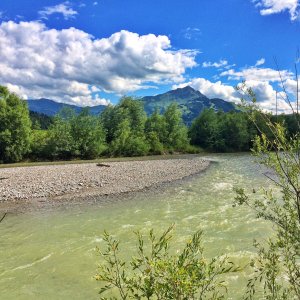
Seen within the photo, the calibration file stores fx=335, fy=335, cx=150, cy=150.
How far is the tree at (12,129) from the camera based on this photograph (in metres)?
61.2

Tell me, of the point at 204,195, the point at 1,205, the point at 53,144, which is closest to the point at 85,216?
the point at 1,205

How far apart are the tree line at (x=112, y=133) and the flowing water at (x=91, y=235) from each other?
25.0 metres

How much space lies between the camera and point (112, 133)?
272 ft

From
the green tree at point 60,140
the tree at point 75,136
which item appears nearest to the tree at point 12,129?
the green tree at point 60,140

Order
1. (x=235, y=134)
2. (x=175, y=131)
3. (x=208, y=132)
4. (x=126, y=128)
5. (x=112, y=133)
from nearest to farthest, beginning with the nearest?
1. (x=112, y=133)
2. (x=126, y=128)
3. (x=175, y=131)
4. (x=235, y=134)
5. (x=208, y=132)

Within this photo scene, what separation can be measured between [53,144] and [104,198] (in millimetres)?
45010

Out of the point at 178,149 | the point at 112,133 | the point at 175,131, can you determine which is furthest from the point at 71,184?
the point at 175,131

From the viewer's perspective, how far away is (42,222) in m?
19.7

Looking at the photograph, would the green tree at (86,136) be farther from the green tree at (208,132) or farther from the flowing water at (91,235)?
the flowing water at (91,235)

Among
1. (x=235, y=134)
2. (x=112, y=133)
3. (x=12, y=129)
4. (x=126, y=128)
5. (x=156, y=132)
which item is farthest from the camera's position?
(x=235, y=134)

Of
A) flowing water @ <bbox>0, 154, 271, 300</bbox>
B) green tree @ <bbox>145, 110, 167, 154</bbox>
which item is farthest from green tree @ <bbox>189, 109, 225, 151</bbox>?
flowing water @ <bbox>0, 154, 271, 300</bbox>

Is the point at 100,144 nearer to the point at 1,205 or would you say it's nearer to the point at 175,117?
the point at 175,117

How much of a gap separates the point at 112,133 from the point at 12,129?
25759 mm

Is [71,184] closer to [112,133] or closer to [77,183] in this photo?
[77,183]
